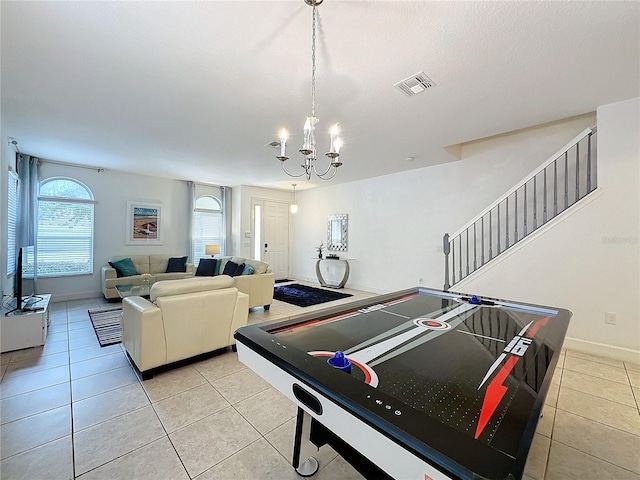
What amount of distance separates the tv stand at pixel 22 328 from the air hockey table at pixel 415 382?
126 inches

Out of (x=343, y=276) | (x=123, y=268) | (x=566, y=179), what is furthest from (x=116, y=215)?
(x=566, y=179)

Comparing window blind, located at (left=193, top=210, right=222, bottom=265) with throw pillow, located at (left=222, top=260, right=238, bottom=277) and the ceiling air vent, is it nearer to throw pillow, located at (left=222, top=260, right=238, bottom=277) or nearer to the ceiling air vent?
throw pillow, located at (left=222, top=260, right=238, bottom=277)

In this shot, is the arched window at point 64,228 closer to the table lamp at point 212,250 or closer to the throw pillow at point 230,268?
the table lamp at point 212,250

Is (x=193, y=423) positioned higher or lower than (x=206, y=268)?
lower

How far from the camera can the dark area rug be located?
5.25 meters

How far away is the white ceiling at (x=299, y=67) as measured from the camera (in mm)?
1735

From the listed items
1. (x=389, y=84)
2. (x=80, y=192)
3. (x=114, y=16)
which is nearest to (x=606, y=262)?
(x=389, y=84)

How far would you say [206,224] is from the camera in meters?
7.22

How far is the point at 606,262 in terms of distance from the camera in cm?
291

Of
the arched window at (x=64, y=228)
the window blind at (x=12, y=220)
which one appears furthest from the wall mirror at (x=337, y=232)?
the window blind at (x=12, y=220)

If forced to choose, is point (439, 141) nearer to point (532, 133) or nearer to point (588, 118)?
point (532, 133)

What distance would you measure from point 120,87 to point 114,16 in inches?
38.2

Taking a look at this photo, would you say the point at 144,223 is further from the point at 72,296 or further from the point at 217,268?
the point at 217,268

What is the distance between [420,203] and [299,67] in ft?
12.8
